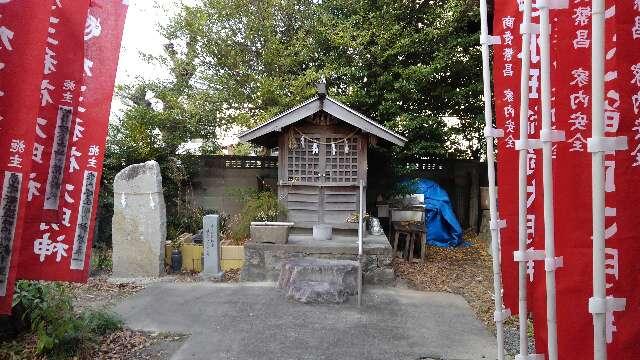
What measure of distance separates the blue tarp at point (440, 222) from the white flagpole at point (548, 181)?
10.8m

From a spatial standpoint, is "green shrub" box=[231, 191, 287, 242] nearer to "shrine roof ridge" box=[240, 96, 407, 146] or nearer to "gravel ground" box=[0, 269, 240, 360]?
"shrine roof ridge" box=[240, 96, 407, 146]

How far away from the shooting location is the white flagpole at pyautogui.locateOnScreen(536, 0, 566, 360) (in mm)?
2391

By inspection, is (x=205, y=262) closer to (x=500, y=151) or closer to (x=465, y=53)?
(x=500, y=151)

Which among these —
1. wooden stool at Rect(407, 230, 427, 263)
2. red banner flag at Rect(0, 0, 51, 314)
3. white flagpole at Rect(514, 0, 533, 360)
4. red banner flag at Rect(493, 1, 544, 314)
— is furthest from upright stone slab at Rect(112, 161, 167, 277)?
Result: white flagpole at Rect(514, 0, 533, 360)

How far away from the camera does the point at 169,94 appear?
44.5 ft

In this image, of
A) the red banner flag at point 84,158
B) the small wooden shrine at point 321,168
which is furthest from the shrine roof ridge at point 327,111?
the red banner flag at point 84,158

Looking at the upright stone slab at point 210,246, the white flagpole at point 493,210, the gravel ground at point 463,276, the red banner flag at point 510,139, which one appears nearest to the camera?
the white flagpole at point 493,210

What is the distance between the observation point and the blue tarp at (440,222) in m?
13.2

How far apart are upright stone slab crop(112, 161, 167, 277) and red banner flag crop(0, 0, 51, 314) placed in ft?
21.3

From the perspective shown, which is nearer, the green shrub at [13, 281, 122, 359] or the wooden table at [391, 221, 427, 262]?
the green shrub at [13, 281, 122, 359]

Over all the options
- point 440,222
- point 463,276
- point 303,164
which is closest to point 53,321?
point 303,164

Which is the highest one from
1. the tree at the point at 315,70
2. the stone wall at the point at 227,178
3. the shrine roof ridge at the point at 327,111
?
the tree at the point at 315,70

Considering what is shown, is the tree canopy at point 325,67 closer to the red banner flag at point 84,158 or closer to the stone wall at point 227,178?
the stone wall at point 227,178

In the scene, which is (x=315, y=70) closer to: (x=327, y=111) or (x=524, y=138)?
(x=327, y=111)
